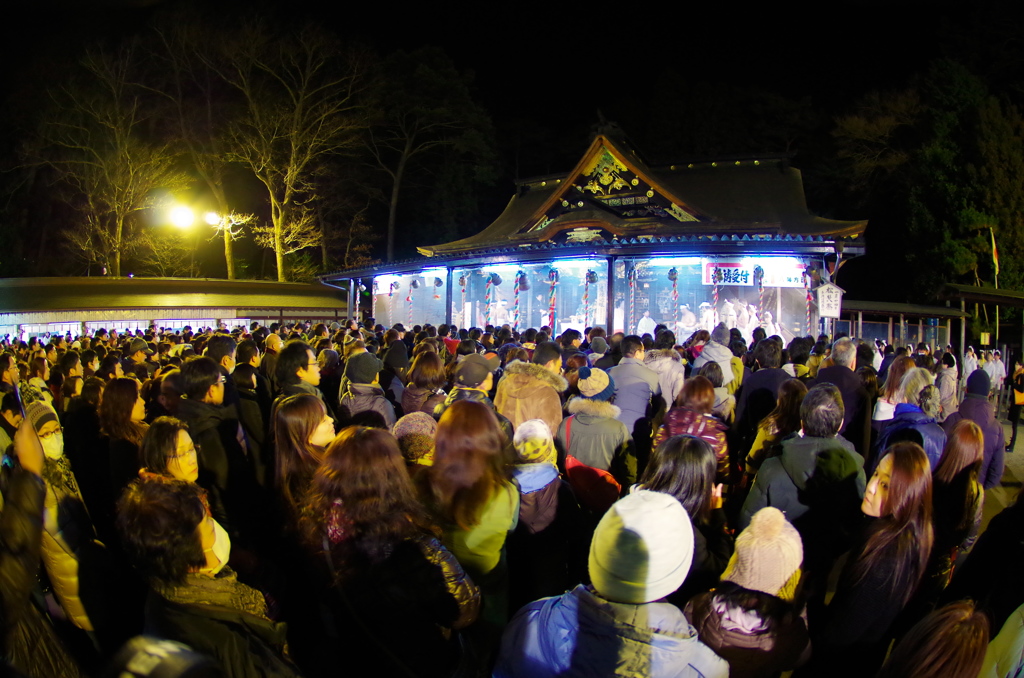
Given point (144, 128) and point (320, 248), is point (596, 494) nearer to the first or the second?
point (320, 248)

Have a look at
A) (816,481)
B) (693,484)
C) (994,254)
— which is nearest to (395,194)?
(994,254)

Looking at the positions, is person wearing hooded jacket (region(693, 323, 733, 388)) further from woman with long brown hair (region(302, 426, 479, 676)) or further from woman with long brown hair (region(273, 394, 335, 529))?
woman with long brown hair (region(302, 426, 479, 676))

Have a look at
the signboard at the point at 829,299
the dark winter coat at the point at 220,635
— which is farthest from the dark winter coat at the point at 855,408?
the signboard at the point at 829,299

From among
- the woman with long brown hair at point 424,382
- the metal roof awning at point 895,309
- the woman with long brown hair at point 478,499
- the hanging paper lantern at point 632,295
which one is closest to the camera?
the woman with long brown hair at point 478,499

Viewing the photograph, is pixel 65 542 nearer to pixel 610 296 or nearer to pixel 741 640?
pixel 741 640

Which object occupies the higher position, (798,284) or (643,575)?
(798,284)

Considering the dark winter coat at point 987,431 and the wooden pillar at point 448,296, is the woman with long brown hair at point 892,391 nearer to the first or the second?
the dark winter coat at point 987,431

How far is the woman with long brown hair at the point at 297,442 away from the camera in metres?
3.19

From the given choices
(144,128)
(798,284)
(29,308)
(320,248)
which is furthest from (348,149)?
(798,284)

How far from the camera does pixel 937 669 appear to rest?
1.63m

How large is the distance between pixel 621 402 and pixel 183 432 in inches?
135

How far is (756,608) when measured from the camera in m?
2.25

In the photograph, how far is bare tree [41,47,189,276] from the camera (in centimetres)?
2770

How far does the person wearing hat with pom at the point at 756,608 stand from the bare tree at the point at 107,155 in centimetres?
3146
